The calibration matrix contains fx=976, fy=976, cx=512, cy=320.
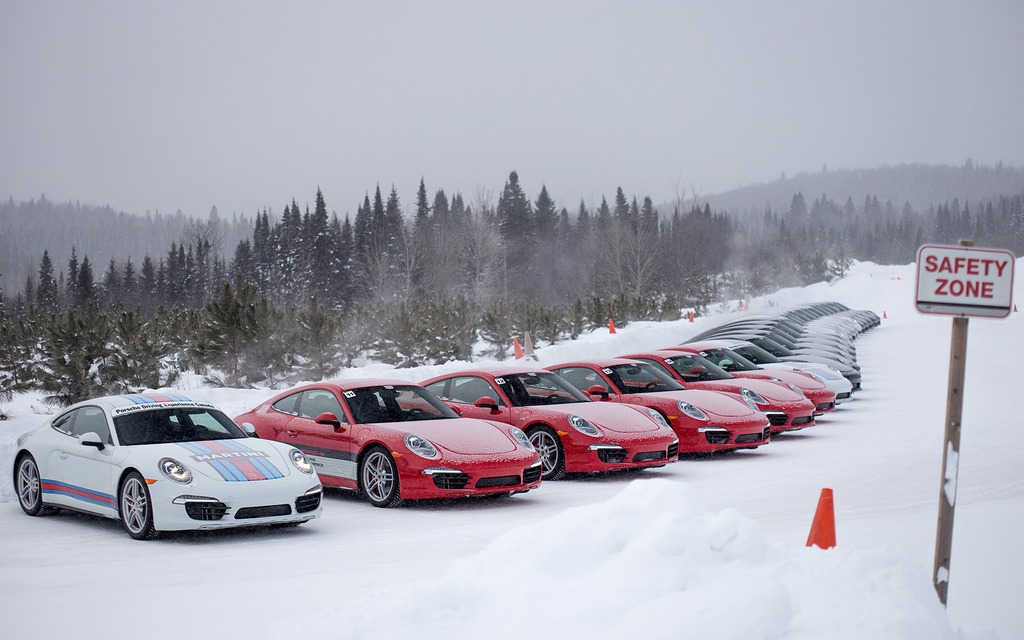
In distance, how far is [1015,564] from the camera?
7141 millimetres

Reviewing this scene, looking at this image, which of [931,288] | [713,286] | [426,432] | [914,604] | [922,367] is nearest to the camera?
[914,604]

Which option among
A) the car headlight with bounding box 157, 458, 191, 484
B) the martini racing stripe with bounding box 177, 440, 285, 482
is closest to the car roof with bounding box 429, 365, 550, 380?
the martini racing stripe with bounding box 177, 440, 285, 482

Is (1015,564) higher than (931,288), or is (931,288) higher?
(931,288)

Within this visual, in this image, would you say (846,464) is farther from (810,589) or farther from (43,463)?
(43,463)

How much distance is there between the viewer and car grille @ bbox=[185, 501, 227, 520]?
26.7 ft

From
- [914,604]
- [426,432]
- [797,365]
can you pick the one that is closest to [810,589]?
[914,604]

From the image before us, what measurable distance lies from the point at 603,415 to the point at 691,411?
212cm

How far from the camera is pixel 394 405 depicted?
10.8 meters

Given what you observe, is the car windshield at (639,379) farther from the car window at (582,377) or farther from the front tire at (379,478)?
the front tire at (379,478)

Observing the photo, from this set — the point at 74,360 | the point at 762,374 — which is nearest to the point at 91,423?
the point at 74,360

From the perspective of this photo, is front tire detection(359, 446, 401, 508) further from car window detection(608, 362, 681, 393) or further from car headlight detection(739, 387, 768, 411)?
car headlight detection(739, 387, 768, 411)

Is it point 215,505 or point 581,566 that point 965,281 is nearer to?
point 581,566

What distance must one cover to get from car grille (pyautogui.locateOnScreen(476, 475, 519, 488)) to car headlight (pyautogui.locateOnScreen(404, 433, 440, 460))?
51 centimetres

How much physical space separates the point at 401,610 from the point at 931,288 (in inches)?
138
